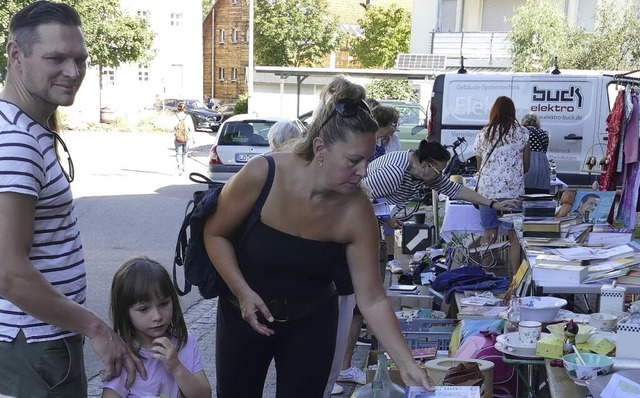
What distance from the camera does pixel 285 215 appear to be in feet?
10.6

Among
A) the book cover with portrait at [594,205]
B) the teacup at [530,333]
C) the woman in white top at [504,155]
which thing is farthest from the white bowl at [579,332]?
the woman in white top at [504,155]

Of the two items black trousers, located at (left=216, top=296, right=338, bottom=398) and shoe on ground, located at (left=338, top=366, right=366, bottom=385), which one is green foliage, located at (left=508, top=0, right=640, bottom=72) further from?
black trousers, located at (left=216, top=296, right=338, bottom=398)

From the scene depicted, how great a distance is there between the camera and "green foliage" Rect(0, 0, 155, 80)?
33406 millimetres

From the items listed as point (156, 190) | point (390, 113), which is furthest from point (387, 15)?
point (390, 113)

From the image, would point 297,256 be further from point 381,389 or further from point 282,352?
point 381,389

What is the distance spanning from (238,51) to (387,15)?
40.2ft

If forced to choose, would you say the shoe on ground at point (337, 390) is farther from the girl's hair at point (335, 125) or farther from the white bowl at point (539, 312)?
the girl's hair at point (335, 125)

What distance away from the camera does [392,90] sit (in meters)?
32.1

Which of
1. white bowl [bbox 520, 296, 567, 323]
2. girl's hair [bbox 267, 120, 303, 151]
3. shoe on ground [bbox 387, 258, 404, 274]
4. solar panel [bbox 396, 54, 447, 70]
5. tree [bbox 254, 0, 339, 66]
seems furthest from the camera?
tree [bbox 254, 0, 339, 66]

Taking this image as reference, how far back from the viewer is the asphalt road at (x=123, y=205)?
9.23 metres

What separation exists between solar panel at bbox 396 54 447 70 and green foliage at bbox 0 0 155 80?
40.2 feet

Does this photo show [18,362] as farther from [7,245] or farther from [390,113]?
[390,113]

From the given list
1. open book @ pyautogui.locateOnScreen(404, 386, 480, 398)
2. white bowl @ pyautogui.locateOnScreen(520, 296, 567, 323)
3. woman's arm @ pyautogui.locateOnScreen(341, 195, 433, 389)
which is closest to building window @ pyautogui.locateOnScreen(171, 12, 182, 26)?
white bowl @ pyautogui.locateOnScreen(520, 296, 567, 323)

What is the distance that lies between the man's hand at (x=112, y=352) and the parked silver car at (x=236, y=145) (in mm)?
12142
